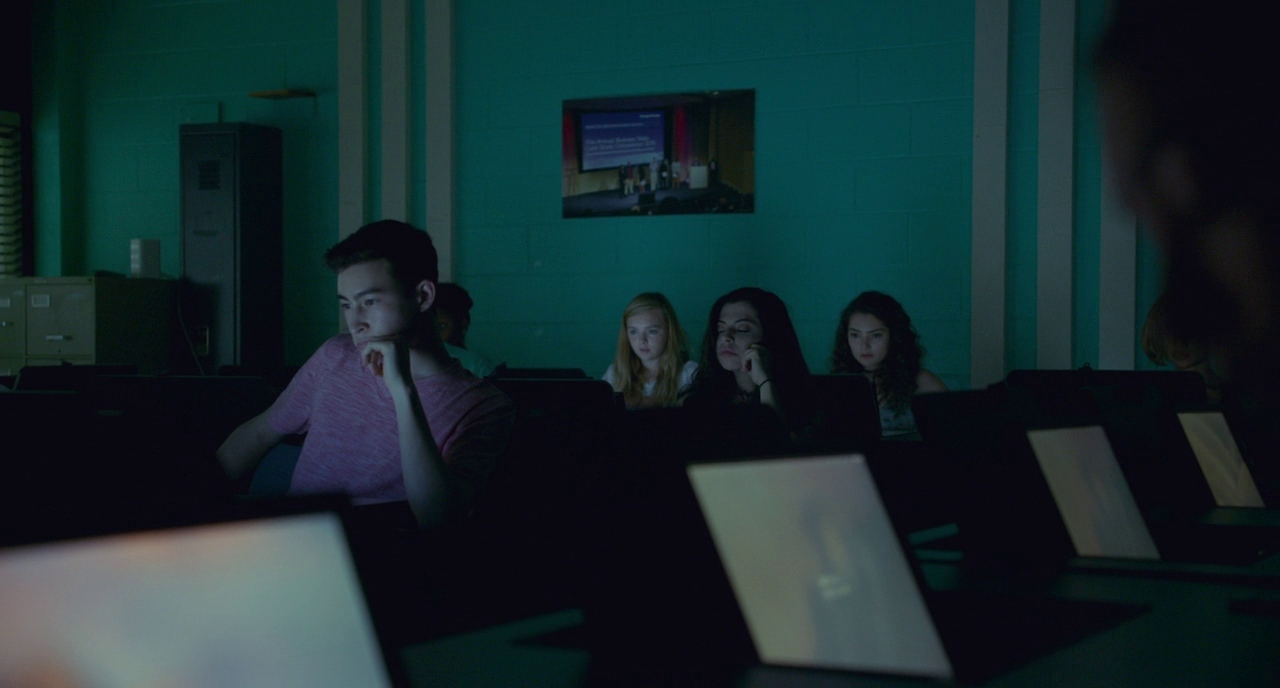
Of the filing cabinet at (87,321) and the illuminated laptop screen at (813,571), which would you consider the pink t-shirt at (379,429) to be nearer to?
the illuminated laptop screen at (813,571)

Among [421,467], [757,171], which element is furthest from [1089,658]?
[757,171]

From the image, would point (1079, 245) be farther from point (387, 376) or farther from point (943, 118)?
point (387, 376)

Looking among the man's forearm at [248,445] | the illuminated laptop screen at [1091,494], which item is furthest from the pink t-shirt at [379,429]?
the illuminated laptop screen at [1091,494]

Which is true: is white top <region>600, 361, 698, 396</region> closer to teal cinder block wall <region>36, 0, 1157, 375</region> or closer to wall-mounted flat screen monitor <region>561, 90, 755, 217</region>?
teal cinder block wall <region>36, 0, 1157, 375</region>

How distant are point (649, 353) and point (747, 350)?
847 millimetres

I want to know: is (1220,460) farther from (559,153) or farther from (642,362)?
(559,153)

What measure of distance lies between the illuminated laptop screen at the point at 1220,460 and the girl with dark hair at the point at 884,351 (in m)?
2.16

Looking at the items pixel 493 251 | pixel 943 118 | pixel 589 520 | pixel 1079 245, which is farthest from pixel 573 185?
pixel 589 520

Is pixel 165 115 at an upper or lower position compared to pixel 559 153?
upper

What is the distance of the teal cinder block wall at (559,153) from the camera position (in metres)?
5.17

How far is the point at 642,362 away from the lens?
5.04 metres

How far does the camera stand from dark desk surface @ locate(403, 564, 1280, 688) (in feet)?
3.14

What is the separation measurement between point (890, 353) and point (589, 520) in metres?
3.86

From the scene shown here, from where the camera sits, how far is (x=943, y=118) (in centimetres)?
517
